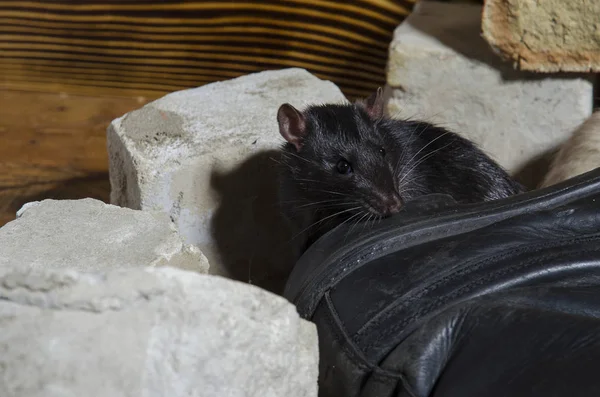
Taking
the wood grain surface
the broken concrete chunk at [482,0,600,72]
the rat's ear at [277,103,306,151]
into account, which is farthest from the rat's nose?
the wood grain surface

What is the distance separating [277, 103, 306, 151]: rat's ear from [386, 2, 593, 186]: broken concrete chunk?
71 cm

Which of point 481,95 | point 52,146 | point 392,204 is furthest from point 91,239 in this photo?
point 52,146

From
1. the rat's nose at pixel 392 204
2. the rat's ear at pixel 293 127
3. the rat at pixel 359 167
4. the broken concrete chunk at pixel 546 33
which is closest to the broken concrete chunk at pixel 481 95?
the broken concrete chunk at pixel 546 33

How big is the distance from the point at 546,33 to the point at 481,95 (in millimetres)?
288

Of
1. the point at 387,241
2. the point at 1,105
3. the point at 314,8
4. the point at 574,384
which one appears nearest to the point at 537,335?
the point at 574,384

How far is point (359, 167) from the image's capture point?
6.61ft

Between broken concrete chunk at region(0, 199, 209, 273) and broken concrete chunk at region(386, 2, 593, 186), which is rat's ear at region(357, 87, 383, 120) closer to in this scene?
broken concrete chunk at region(386, 2, 593, 186)

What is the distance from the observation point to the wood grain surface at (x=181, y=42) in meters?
3.28

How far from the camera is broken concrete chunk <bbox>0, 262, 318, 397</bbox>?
107 centimetres

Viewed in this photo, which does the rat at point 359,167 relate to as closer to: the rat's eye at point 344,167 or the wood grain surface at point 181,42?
the rat's eye at point 344,167

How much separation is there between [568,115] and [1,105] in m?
2.35

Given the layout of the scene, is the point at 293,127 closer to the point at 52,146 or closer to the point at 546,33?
the point at 546,33

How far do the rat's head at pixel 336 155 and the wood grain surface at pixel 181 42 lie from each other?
1.19 m

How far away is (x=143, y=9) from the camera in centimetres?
348
